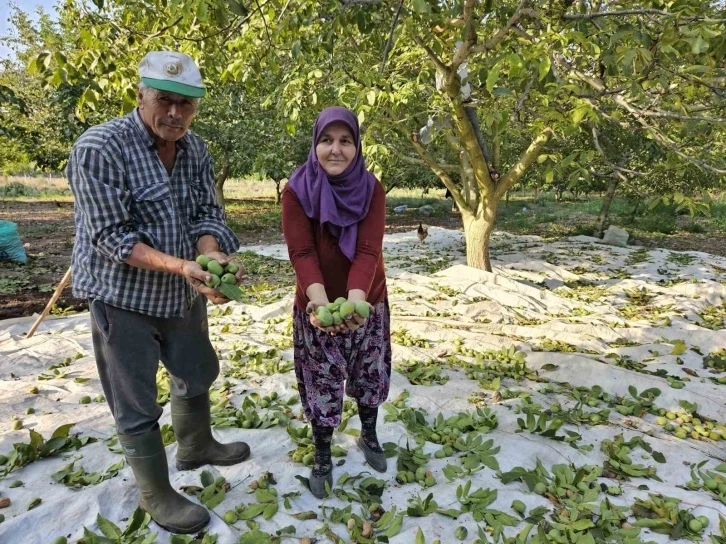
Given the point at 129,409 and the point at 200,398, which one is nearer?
the point at 129,409

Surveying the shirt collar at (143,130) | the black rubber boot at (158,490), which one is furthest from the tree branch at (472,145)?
the black rubber boot at (158,490)

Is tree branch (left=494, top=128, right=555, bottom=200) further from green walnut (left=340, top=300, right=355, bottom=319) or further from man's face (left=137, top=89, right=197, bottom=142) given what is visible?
man's face (left=137, top=89, right=197, bottom=142)

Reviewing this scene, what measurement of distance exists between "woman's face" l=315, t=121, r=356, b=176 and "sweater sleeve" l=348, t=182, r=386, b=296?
0.23 m

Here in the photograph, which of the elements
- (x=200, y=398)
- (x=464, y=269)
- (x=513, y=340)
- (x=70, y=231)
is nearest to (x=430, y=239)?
(x=464, y=269)

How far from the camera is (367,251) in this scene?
224 cm

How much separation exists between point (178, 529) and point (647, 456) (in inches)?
102

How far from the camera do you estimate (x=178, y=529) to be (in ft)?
7.11

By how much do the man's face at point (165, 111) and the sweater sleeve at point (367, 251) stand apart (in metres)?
0.87

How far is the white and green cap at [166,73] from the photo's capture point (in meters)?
1.79

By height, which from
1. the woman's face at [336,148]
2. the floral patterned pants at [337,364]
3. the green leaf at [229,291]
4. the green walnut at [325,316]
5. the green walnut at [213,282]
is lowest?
the floral patterned pants at [337,364]

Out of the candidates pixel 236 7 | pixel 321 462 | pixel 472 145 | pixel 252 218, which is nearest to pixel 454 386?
pixel 321 462

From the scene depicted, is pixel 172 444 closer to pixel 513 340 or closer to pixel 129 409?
pixel 129 409

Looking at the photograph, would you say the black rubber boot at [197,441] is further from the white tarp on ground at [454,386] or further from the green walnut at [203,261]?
the green walnut at [203,261]

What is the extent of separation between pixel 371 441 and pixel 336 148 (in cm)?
160
